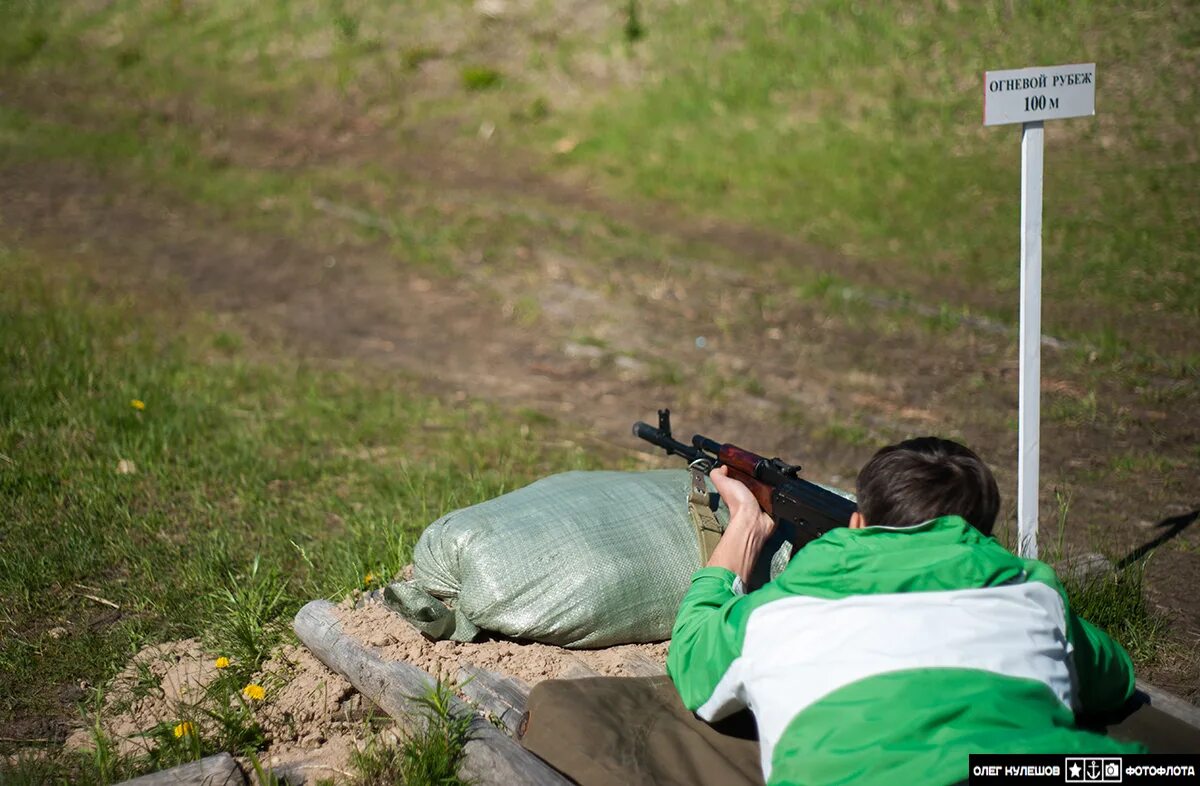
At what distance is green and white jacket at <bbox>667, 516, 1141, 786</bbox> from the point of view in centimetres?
206

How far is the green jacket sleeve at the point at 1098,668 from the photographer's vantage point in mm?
2600

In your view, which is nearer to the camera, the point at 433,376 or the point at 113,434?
the point at 113,434

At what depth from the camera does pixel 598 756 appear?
8.82 feet

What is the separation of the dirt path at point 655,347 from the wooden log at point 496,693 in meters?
2.19

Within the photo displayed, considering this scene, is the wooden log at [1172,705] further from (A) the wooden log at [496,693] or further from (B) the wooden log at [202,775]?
(B) the wooden log at [202,775]

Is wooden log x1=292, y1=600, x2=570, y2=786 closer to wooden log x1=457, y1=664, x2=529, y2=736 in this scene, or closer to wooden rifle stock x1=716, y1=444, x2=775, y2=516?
wooden log x1=457, y1=664, x2=529, y2=736

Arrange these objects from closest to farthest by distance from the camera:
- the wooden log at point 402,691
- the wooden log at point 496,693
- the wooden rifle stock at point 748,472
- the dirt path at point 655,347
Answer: the wooden log at point 402,691, the wooden log at point 496,693, the wooden rifle stock at point 748,472, the dirt path at point 655,347

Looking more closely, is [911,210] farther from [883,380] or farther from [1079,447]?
[1079,447]

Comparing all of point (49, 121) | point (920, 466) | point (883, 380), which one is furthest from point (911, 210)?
point (49, 121)

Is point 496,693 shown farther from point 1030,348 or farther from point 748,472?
point 1030,348

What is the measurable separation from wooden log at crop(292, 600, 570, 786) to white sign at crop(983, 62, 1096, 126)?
2338mm

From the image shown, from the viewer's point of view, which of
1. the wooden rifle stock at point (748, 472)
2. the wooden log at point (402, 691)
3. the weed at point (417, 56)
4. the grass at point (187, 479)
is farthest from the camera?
the weed at point (417, 56)

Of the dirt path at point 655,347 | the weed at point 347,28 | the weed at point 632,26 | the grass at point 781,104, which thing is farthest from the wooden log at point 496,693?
the weed at point 347,28

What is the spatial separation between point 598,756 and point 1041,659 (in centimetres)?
105
